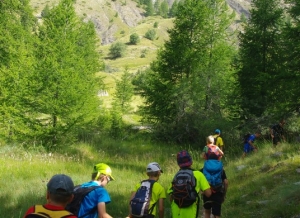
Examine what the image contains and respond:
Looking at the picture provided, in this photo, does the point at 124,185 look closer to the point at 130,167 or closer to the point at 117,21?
the point at 130,167

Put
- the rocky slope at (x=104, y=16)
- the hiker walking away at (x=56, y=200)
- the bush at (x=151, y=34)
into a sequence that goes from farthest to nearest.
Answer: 1. the rocky slope at (x=104, y=16)
2. the bush at (x=151, y=34)
3. the hiker walking away at (x=56, y=200)

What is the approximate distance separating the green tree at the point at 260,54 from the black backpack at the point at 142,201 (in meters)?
13.0

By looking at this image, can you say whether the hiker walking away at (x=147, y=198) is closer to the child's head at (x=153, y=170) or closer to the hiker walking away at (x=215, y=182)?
the child's head at (x=153, y=170)

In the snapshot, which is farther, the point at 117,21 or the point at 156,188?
the point at 117,21

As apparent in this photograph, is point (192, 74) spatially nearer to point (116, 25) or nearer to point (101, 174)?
point (101, 174)

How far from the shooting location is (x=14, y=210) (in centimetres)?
736

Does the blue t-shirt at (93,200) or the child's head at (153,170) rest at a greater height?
the child's head at (153,170)

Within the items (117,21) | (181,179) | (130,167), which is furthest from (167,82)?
(117,21)

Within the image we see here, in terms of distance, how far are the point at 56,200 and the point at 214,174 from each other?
3538mm

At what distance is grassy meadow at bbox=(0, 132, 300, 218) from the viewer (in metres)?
6.62

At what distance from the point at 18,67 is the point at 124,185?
10.3 metres

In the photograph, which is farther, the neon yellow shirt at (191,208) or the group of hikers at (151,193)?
the neon yellow shirt at (191,208)

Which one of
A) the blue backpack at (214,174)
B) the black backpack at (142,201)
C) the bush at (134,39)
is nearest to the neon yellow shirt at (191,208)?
the black backpack at (142,201)

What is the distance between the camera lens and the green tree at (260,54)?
16.4 m
